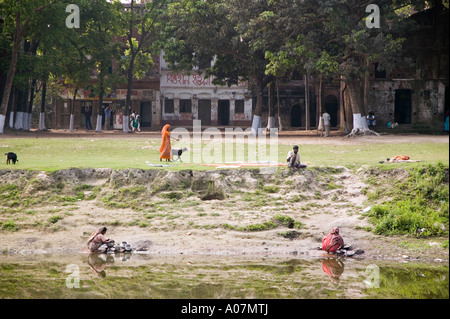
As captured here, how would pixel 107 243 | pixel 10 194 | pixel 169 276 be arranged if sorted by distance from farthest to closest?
pixel 10 194 → pixel 107 243 → pixel 169 276

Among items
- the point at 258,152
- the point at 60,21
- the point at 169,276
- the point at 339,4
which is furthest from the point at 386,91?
the point at 169,276

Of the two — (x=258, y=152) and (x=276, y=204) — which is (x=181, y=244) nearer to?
(x=276, y=204)

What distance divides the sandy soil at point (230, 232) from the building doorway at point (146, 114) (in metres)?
37.1

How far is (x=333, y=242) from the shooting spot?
565 inches

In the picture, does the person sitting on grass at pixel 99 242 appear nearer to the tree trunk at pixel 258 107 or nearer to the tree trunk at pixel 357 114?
the tree trunk at pixel 357 114

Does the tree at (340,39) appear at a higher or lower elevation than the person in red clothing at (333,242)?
higher

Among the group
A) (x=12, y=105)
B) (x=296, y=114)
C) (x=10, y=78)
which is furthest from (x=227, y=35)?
(x=296, y=114)

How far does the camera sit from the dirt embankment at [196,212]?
587 inches

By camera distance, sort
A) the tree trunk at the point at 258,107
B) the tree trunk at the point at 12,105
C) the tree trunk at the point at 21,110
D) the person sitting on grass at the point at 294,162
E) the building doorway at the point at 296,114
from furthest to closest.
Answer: the building doorway at the point at 296,114 → the tree trunk at the point at 21,110 → the tree trunk at the point at 258,107 → the tree trunk at the point at 12,105 → the person sitting on grass at the point at 294,162

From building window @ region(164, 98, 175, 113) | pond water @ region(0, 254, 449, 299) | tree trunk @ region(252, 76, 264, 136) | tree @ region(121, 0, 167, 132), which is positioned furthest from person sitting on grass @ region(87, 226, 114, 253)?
building window @ region(164, 98, 175, 113)

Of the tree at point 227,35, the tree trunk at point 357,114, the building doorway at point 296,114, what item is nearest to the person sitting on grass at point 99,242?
the tree at point 227,35

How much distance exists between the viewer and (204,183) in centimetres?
→ 1766

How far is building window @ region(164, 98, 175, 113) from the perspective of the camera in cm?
5381

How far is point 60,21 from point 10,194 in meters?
21.0
